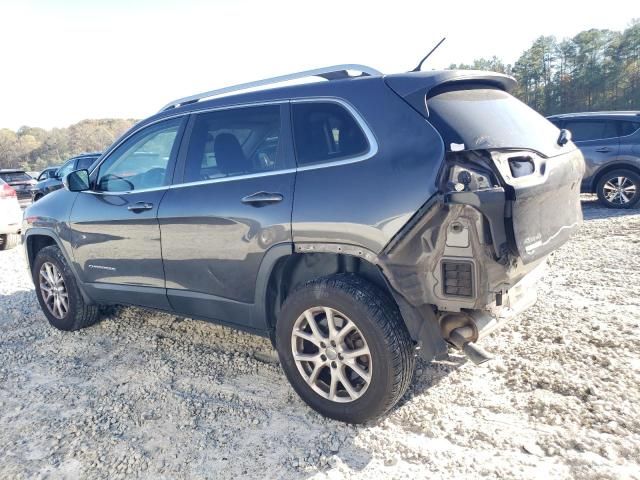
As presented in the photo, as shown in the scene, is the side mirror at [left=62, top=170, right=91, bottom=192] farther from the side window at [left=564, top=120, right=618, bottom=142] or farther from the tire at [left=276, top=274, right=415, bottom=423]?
the side window at [left=564, top=120, right=618, bottom=142]

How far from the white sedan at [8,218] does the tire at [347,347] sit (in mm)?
7967

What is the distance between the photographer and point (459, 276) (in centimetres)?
246

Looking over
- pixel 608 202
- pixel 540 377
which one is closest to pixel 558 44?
pixel 608 202

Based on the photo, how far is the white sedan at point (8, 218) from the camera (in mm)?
8945

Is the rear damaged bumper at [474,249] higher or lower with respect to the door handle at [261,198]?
lower

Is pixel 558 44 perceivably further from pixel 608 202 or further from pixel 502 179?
pixel 502 179

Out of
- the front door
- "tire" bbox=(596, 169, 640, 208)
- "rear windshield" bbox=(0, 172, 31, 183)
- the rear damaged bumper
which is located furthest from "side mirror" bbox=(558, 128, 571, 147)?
"rear windshield" bbox=(0, 172, 31, 183)

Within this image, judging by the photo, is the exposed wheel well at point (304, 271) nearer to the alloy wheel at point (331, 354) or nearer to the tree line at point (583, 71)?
the alloy wheel at point (331, 354)

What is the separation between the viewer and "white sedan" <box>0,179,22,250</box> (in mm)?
8945

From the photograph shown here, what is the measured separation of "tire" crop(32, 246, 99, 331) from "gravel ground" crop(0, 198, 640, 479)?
175 millimetres

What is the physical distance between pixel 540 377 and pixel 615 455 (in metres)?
0.80

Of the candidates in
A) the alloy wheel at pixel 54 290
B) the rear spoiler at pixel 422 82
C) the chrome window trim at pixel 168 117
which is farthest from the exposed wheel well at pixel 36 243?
the rear spoiler at pixel 422 82

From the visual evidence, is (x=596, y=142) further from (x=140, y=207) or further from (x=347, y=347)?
(x=140, y=207)

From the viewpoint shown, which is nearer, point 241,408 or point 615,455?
point 615,455
